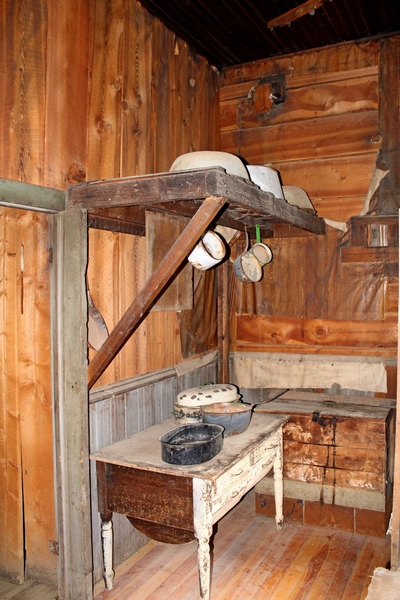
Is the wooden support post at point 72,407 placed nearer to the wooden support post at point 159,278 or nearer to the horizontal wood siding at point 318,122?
the wooden support post at point 159,278

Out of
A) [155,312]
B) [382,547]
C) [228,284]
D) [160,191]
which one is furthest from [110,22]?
[382,547]

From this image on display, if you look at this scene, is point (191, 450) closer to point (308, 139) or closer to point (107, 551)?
point (107, 551)

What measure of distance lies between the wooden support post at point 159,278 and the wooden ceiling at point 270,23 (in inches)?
77.8

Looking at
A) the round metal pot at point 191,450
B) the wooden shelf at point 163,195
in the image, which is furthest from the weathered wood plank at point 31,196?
the round metal pot at point 191,450

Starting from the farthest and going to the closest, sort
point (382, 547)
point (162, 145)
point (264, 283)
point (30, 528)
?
1. point (264, 283)
2. point (162, 145)
3. point (382, 547)
4. point (30, 528)

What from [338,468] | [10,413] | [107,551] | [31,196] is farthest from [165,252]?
[338,468]

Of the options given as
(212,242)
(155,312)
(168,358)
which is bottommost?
(168,358)

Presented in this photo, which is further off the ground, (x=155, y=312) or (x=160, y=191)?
(x=160, y=191)

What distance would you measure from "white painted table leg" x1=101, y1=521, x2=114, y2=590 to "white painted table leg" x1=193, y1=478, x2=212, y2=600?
626 mm

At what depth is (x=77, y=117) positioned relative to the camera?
285 cm

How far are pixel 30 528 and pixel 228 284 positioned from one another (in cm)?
255

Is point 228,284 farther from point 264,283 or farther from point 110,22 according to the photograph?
point 110,22

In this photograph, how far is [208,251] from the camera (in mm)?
3209

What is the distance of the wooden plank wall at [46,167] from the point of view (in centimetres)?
261
